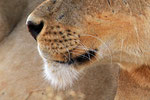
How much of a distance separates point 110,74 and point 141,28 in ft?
4.00

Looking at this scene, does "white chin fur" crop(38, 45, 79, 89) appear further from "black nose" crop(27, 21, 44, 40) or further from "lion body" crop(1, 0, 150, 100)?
"black nose" crop(27, 21, 44, 40)

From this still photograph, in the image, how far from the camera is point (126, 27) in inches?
52.9

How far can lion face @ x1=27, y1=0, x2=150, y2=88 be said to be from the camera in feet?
4.33

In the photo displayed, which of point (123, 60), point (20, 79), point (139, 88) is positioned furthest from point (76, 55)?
point (20, 79)

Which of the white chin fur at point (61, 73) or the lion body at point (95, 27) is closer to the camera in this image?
the lion body at point (95, 27)

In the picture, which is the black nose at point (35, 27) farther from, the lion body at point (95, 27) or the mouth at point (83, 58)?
the mouth at point (83, 58)

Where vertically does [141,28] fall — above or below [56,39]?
below

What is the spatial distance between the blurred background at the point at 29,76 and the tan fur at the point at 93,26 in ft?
3.10

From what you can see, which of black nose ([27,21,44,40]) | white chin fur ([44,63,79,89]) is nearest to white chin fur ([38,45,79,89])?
white chin fur ([44,63,79,89])

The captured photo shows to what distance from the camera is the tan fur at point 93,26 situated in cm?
132

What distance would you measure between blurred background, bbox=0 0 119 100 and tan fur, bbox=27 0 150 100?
3.10ft

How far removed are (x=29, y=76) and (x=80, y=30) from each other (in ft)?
4.83

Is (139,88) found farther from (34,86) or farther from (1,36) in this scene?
(1,36)

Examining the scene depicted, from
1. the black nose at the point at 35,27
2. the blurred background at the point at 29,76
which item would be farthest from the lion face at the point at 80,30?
the blurred background at the point at 29,76
